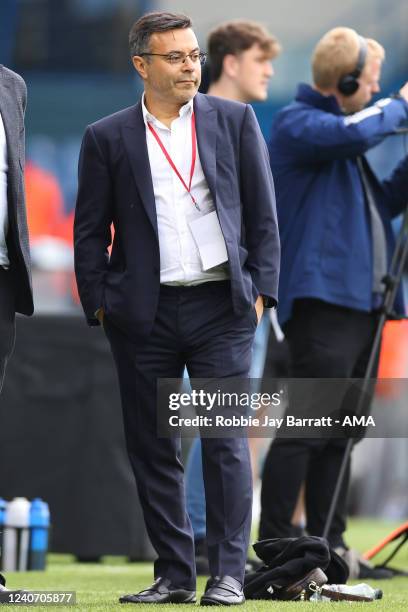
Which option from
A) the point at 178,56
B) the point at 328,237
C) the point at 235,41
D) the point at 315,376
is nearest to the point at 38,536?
the point at 315,376

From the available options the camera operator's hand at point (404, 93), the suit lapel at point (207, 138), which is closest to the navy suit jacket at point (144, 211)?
the suit lapel at point (207, 138)

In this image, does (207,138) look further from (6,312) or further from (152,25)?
(6,312)

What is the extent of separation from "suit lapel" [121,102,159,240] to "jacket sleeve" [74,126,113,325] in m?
0.12

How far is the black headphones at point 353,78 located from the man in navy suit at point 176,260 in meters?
1.48

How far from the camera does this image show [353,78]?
6.50 m

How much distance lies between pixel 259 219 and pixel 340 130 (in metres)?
1.27

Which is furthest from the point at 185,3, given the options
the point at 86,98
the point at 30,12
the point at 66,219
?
the point at 66,219

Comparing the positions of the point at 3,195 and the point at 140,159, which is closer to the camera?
the point at 3,195

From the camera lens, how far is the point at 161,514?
502 centimetres

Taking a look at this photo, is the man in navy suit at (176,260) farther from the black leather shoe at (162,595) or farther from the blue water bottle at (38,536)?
the blue water bottle at (38,536)

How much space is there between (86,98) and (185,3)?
8.19 metres

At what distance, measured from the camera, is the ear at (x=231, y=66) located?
704 cm

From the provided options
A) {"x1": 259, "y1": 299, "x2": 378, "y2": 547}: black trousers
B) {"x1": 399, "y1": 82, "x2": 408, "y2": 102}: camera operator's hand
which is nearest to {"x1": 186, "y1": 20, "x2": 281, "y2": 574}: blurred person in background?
{"x1": 259, "y1": 299, "x2": 378, "y2": 547}: black trousers

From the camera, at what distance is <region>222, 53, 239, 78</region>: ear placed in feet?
23.1
